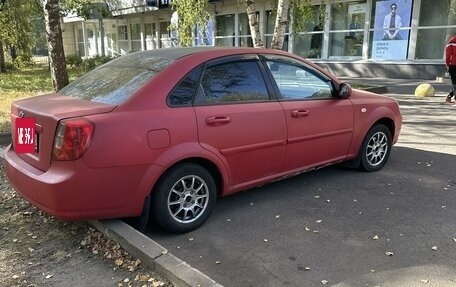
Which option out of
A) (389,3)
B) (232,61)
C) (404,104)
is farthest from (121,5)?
(232,61)

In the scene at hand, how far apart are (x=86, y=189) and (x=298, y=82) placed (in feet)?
8.38

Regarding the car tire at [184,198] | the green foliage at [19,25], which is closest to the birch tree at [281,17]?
the car tire at [184,198]

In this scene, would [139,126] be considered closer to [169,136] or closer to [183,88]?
[169,136]

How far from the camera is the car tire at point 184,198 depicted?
3778mm

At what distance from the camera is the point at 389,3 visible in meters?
16.2

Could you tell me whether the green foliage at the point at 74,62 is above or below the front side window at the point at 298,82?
below

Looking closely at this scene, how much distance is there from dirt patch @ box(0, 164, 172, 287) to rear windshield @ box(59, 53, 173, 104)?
119 cm

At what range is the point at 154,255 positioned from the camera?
10.8 feet

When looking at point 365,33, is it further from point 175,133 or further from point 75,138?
point 75,138

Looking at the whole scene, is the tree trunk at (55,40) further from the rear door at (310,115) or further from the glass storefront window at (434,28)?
the glass storefront window at (434,28)

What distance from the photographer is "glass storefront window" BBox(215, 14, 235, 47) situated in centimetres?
2297

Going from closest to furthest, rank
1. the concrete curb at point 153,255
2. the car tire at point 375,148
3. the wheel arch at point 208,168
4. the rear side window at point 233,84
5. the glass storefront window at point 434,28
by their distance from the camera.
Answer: the concrete curb at point 153,255, the wheel arch at point 208,168, the rear side window at point 233,84, the car tire at point 375,148, the glass storefront window at point 434,28

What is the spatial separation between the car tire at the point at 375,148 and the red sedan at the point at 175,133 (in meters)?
0.48

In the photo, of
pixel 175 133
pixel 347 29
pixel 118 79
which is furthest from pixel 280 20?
pixel 347 29
